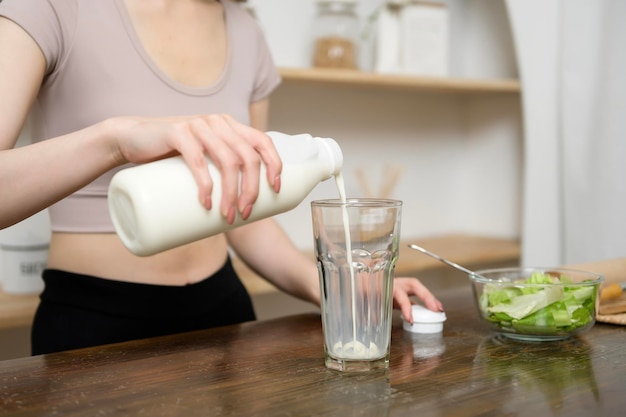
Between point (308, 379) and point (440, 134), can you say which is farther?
point (440, 134)

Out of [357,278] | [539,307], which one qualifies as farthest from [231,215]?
[539,307]

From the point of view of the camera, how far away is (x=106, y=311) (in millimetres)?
1049

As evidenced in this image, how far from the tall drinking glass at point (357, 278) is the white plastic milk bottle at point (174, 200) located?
0.17 ft

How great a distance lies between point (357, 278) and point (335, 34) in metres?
1.46

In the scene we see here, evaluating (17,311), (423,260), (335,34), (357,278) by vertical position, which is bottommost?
(423,260)

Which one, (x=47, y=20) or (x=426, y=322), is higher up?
(x=47, y=20)

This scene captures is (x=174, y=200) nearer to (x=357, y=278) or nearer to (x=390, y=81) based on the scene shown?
(x=357, y=278)

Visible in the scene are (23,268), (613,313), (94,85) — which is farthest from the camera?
(23,268)

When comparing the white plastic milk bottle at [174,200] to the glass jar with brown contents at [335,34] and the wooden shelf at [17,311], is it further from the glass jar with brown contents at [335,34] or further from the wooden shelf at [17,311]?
the glass jar with brown contents at [335,34]

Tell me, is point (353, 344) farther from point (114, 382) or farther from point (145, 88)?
point (145, 88)

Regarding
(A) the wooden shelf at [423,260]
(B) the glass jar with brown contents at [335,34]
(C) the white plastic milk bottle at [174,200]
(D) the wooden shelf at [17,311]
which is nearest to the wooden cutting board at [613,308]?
(C) the white plastic milk bottle at [174,200]

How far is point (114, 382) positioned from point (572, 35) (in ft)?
5.92

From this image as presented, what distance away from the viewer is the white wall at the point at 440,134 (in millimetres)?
2266

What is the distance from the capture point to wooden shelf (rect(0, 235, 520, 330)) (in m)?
1.48
